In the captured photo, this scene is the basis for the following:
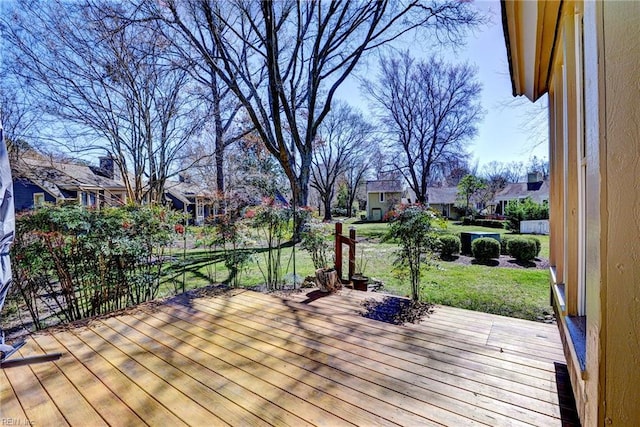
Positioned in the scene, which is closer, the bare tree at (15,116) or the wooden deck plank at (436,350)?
the wooden deck plank at (436,350)

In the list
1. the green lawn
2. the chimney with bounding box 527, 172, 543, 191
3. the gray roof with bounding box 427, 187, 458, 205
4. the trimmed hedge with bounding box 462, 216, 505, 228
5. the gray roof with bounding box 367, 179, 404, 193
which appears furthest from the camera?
the gray roof with bounding box 427, 187, 458, 205

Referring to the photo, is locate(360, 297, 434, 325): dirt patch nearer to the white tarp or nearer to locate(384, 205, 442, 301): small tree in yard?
locate(384, 205, 442, 301): small tree in yard

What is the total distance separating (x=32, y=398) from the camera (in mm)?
1956

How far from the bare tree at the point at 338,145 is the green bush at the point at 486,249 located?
1241 cm

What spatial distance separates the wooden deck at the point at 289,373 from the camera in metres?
1.78

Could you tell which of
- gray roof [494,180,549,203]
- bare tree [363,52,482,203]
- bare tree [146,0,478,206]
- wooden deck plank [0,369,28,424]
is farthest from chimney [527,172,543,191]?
wooden deck plank [0,369,28,424]

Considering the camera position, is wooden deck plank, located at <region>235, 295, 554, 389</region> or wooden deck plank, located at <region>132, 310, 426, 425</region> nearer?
wooden deck plank, located at <region>132, 310, 426, 425</region>

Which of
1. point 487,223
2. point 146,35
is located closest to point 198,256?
point 146,35

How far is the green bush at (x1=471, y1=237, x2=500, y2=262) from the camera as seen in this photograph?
697 centimetres

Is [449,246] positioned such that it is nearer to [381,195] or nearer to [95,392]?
[95,392]

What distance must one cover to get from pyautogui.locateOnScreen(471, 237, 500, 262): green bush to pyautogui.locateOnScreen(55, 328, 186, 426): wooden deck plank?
6.96 metres

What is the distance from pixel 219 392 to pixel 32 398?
3.91 feet

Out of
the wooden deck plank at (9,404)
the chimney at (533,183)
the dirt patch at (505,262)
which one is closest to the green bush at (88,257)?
the wooden deck plank at (9,404)

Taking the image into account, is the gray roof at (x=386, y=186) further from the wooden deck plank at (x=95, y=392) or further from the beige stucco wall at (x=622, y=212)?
the beige stucco wall at (x=622, y=212)
